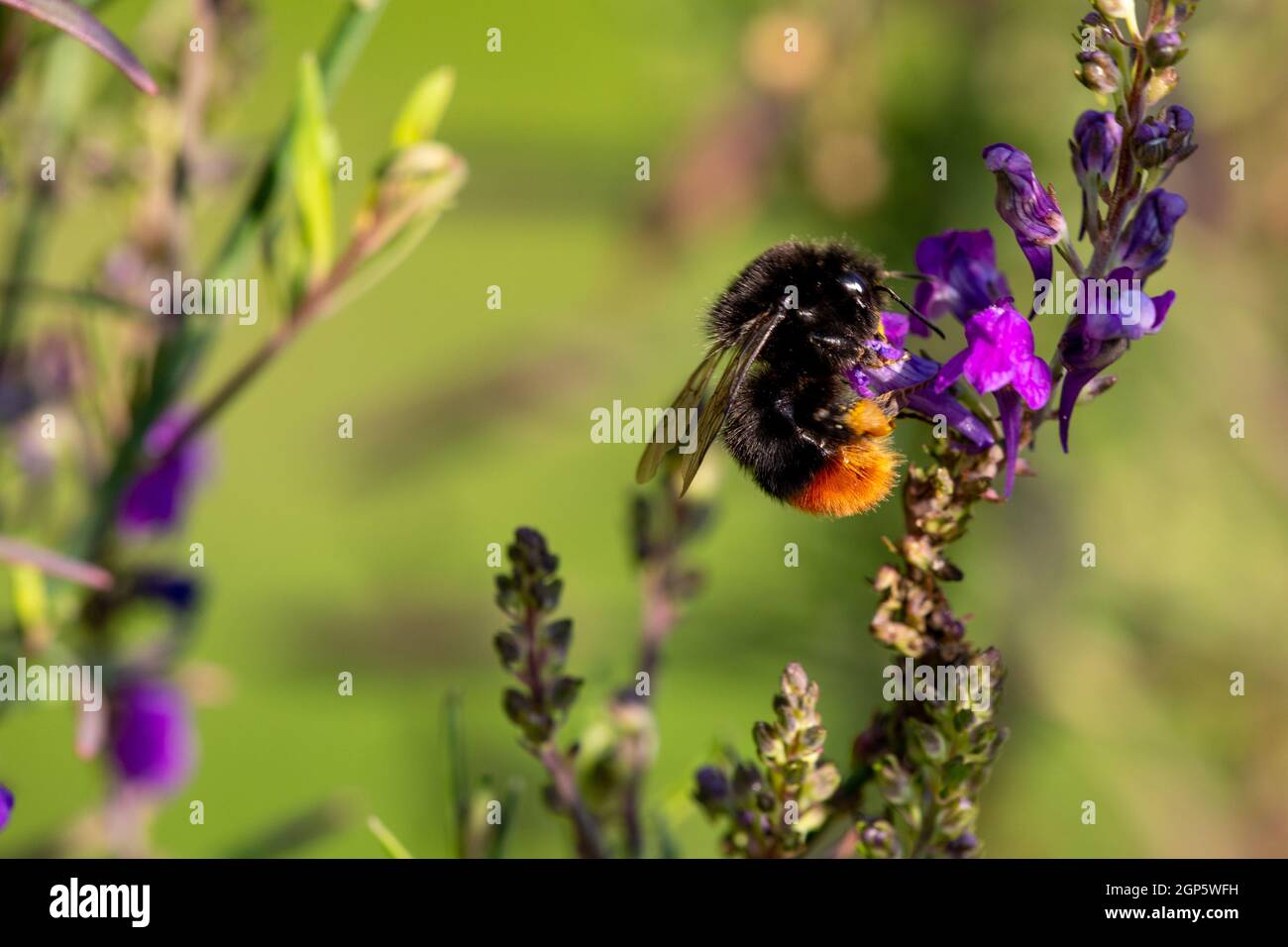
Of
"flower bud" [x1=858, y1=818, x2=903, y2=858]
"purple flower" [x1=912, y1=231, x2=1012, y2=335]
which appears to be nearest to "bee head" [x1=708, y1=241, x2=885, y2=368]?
"purple flower" [x1=912, y1=231, x2=1012, y2=335]

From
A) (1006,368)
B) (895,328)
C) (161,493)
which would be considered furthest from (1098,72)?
(161,493)

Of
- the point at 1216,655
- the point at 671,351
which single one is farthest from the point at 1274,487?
the point at 671,351

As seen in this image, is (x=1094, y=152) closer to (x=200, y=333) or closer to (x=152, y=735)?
(x=200, y=333)

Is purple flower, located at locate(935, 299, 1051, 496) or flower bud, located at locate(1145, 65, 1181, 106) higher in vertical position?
flower bud, located at locate(1145, 65, 1181, 106)

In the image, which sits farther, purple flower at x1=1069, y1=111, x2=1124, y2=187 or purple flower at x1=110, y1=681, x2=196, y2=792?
purple flower at x1=110, y1=681, x2=196, y2=792

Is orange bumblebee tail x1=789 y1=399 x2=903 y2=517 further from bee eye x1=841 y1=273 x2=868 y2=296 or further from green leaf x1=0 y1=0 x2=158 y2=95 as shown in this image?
green leaf x1=0 y1=0 x2=158 y2=95

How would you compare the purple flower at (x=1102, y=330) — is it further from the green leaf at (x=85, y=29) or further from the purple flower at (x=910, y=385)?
the green leaf at (x=85, y=29)
